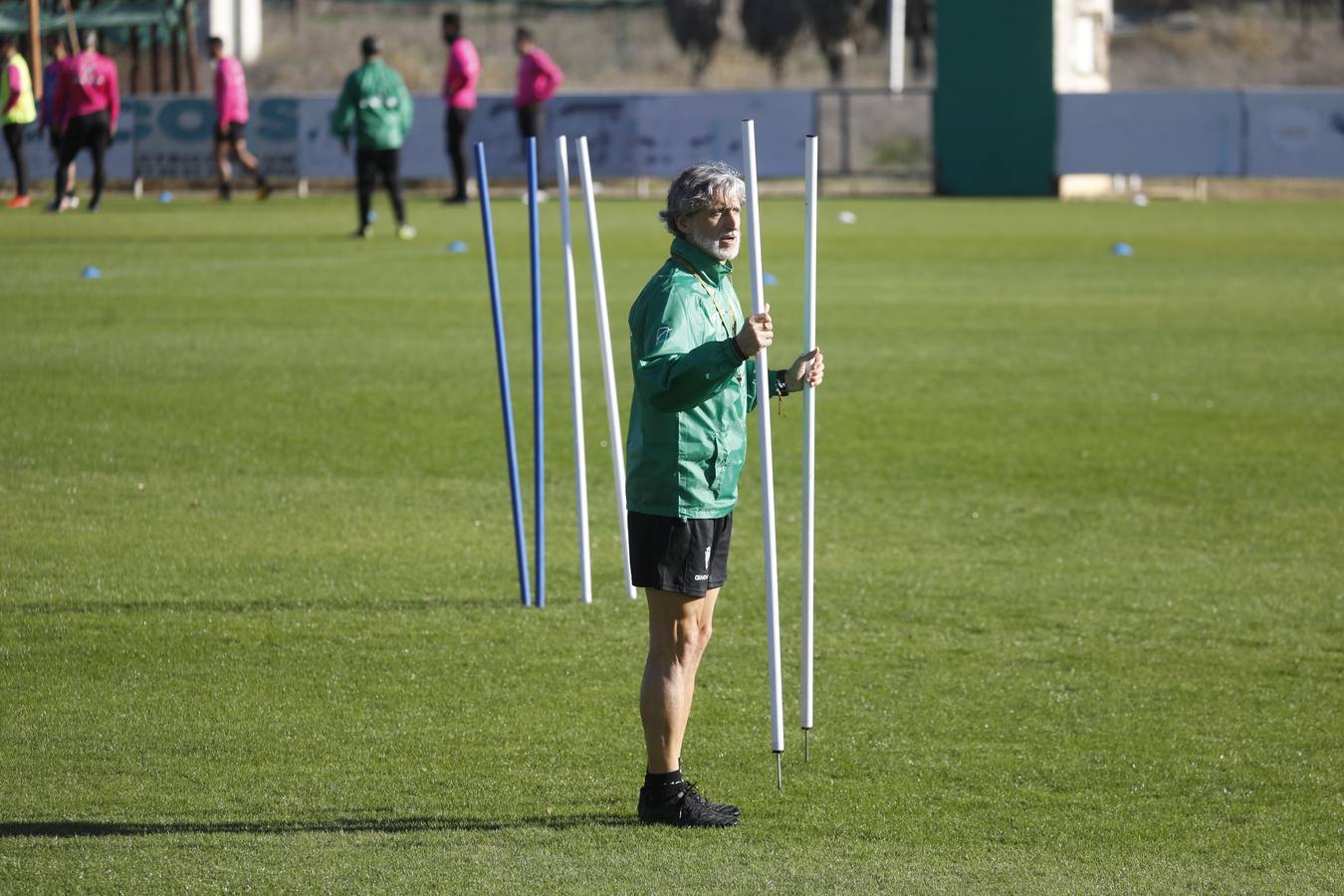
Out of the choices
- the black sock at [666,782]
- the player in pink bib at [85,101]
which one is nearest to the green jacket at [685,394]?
the black sock at [666,782]

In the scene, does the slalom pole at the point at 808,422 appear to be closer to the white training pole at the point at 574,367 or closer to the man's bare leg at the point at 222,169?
the white training pole at the point at 574,367

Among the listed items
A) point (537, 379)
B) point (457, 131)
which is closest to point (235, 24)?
point (457, 131)

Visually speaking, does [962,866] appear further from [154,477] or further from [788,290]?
[788,290]

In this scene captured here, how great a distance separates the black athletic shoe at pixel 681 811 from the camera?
513 centimetres

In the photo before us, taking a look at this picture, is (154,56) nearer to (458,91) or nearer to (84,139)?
(84,139)

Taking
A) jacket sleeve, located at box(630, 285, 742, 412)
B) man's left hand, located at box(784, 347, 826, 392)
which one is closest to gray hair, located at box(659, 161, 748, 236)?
jacket sleeve, located at box(630, 285, 742, 412)

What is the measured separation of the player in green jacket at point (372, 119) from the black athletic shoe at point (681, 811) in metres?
17.6

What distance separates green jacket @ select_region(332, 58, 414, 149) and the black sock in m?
17.8

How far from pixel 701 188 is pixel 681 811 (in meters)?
1.66

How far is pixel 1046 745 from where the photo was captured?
5949mm

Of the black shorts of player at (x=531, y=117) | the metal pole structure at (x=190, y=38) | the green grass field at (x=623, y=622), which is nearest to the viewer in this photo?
the green grass field at (x=623, y=622)

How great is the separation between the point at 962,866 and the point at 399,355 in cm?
989

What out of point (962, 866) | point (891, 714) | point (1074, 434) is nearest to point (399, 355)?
point (1074, 434)

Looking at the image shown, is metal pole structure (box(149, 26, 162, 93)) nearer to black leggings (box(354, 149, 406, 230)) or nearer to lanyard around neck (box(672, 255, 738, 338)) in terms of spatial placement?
black leggings (box(354, 149, 406, 230))
